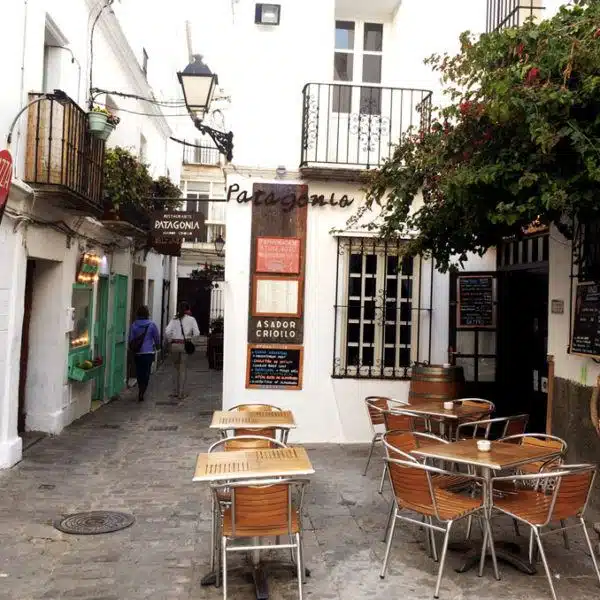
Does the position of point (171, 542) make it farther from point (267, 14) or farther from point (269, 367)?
point (267, 14)

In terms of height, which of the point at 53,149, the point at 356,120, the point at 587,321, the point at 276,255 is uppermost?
the point at 356,120

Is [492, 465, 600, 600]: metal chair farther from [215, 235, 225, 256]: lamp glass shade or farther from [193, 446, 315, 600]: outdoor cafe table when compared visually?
[215, 235, 225, 256]: lamp glass shade

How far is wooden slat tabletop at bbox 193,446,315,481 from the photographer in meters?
3.94

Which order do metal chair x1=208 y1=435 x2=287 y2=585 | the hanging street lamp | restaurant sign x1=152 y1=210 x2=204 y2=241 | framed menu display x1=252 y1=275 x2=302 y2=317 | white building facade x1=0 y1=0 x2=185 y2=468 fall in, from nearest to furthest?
metal chair x1=208 y1=435 x2=287 y2=585
white building facade x1=0 y1=0 x2=185 y2=468
the hanging street lamp
framed menu display x1=252 y1=275 x2=302 y2=317
restaurant sign x1=152 y1=210 x2=204 y2=241

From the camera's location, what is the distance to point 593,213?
198 inches

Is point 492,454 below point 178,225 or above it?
below

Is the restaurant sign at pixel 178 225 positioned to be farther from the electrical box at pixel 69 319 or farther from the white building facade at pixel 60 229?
the electrical box at pixel 69 319

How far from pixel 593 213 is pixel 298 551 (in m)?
3.40

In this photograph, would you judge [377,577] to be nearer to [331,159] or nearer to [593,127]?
[593,127]

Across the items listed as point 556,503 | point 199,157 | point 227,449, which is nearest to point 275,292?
point 227,449

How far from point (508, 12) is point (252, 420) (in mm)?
6083

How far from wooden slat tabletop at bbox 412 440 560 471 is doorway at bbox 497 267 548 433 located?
12.9ft

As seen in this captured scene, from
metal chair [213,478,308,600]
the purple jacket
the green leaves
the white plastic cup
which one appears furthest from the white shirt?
metal chair [213,478,308,600]

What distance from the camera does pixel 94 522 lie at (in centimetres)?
564
